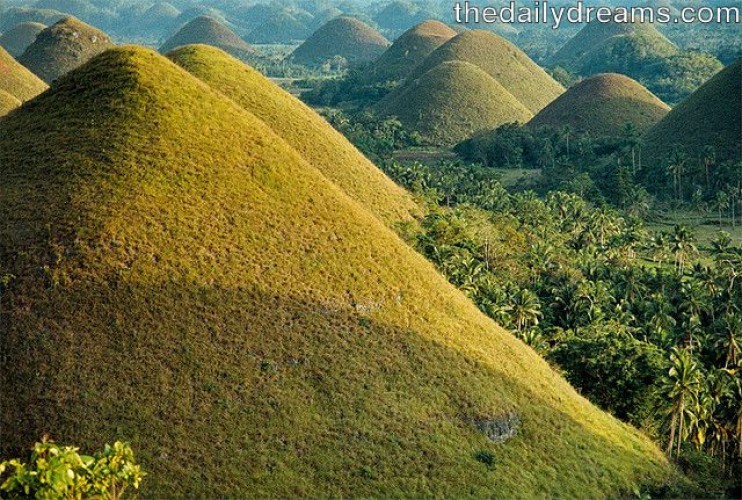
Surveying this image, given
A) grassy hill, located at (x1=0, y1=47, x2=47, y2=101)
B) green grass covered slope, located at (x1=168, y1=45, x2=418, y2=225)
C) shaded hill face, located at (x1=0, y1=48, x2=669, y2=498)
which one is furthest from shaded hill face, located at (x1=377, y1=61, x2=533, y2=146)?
shaded hill face, located at (x1=0, y1=48, x2=669, y2=498)

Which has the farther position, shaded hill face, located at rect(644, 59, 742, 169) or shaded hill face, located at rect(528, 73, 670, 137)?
shaded hill face, located at rect(528, 73, 670, 137)

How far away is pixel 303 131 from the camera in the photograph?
83.9 m

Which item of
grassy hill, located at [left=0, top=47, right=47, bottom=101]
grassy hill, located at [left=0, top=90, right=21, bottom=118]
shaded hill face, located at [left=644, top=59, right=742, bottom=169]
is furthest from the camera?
grassy hill, located at [left=0, top=47, right=47, bottom=101]

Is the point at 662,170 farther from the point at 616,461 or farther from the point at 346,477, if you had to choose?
the point at 346,477

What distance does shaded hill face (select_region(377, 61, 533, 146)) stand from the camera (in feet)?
→ 570

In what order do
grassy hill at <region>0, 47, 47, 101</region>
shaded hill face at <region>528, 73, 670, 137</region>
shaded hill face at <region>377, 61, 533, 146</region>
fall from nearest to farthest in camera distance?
grassy hill at <region>0, 47, 47, 101</region> < shaded hill face at <region>528, 73, 670, 137</region> < shaded hill face at <region>377, 61, 533, 146</region>

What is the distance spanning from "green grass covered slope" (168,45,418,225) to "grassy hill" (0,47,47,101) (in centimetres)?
4844

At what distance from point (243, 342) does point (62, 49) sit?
514 ft

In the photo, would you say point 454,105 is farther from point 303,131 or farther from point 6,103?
point 303,131

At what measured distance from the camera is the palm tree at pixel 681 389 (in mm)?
48781

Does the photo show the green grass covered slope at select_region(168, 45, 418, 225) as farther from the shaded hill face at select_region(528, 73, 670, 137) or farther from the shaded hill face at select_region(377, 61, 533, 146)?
the shaded hill face at select_region(528, 73, 670, 137)

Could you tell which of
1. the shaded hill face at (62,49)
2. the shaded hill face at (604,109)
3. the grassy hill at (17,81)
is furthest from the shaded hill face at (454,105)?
the grassy hill at (17,81)

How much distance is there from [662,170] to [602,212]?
36.1m

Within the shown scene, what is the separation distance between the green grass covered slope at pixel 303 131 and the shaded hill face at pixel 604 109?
86.4 metres
